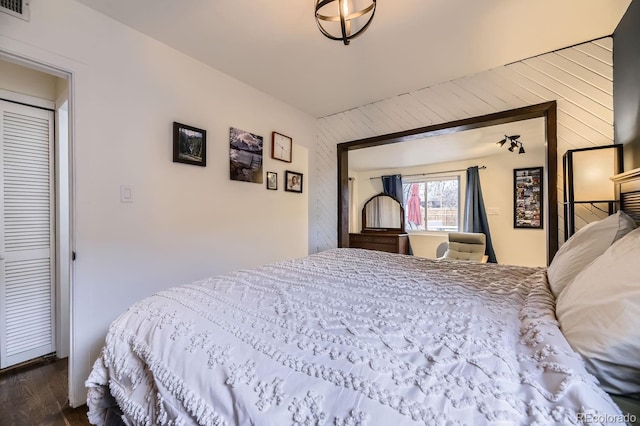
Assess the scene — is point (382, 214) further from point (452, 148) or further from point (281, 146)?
point (281, 146)

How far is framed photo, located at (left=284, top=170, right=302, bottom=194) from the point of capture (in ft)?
10.4

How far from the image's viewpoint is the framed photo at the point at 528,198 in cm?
447

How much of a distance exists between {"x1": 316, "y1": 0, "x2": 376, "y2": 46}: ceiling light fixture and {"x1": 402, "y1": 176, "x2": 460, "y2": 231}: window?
176 inches

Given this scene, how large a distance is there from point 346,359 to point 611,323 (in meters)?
0.63

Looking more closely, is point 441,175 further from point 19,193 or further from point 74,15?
point 19,193

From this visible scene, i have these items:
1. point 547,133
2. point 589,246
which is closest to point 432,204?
point 547,133

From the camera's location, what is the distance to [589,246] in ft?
3.53

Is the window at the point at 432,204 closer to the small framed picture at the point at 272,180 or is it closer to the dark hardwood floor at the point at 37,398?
the small framed picture at the point at 272,180

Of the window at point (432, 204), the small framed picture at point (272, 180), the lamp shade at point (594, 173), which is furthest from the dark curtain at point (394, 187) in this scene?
the lamp shade at point (594, 173)

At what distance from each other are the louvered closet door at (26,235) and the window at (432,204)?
554cm

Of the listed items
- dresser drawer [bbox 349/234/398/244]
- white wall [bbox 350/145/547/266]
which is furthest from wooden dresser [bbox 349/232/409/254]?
white wall [bbox 350/145/547/266]

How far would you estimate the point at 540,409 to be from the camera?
47 cm

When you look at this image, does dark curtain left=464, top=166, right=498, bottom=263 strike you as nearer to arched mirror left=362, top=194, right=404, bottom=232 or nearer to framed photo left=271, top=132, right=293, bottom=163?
arched mirror left=362, top=194, right=404, bottom=232

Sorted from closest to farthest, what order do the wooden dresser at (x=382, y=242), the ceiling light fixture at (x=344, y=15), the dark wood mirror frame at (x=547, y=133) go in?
the ceiling light fixture at (x=344, y=15) → the dark wood mirror frame at (x=547, y=133) → the wooden dresser at (x=382, y=242)
